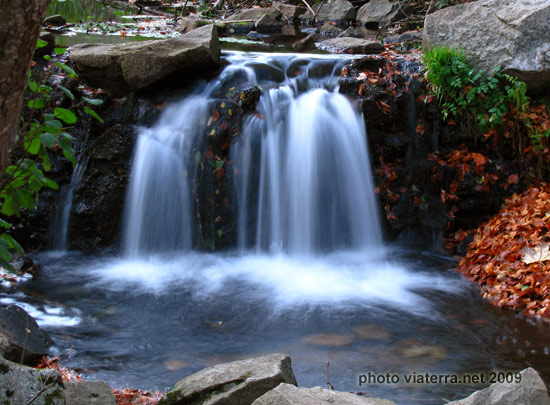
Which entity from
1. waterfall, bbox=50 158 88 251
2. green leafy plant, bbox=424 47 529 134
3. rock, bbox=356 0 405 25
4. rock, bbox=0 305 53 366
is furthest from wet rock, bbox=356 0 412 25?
rock, bbox=0 305 53 366

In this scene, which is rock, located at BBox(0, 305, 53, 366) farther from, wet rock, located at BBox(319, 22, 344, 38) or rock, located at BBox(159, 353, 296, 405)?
wet rock, located at BBox(319, 22, 344, 38)

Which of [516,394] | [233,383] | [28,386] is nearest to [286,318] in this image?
[233,383]

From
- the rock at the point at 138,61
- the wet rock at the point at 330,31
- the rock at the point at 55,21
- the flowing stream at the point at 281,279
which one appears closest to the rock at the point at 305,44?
the wet rock at the point at 330,31

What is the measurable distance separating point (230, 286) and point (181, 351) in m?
1.41

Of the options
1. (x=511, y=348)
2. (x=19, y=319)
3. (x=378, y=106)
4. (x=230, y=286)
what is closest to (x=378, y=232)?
(x=378, y=106)

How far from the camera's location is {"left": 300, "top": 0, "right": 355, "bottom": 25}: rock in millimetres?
15742

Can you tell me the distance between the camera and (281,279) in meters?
5.83

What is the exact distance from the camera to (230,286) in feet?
18.5

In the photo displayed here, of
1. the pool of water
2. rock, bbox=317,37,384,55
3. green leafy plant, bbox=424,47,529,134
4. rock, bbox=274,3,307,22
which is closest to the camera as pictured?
the pool of water

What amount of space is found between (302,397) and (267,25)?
13426 millimetres

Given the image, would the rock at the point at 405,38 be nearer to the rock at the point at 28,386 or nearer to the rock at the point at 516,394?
the rock at the point at 516,394

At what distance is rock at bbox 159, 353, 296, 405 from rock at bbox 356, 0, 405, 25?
1326cm

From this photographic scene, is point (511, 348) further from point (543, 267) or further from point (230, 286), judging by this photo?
point (230, 286)

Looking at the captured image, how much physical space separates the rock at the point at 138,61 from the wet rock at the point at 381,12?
8.69 m
